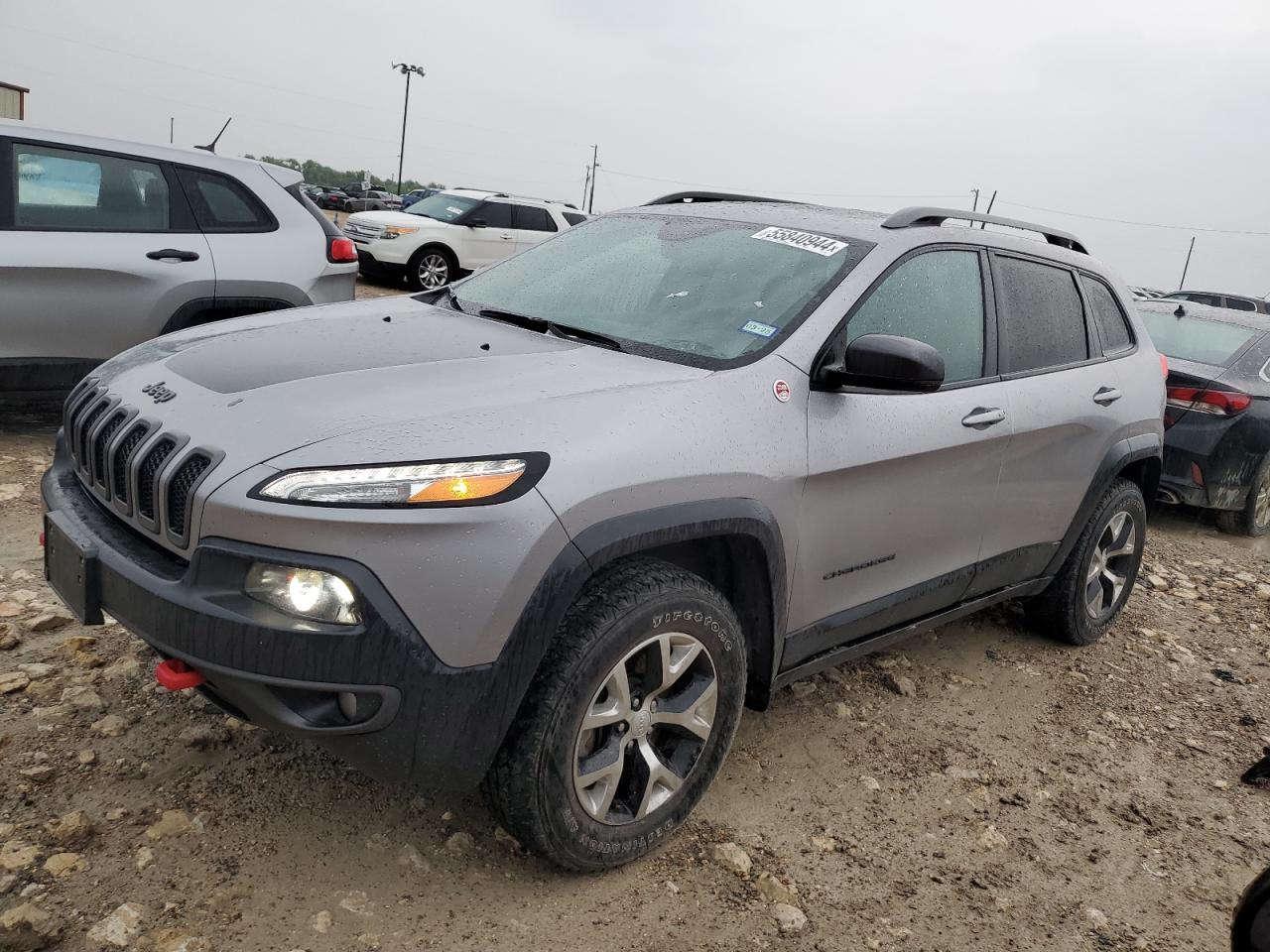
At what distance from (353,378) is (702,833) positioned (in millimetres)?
1531

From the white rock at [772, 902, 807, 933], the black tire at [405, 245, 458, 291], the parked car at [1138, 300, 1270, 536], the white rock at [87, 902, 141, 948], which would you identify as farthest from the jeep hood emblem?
the black tire at [405, 245, 458, 291]

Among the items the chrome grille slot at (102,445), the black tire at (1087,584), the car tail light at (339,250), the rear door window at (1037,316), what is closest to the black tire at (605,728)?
the chrome grille slot at (102,445)

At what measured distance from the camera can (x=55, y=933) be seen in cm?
225

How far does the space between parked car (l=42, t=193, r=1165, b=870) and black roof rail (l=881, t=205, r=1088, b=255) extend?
0.03 m

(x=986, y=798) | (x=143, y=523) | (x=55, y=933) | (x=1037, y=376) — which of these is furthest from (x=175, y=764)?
(x=1037, y=376)

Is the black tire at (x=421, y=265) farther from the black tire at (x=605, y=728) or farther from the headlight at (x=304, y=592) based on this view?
the headlight at (x=304, y=592)

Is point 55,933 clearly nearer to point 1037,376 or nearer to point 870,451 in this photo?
point 870,451

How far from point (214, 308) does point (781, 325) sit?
3.81 meters

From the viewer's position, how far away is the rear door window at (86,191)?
527 centimetres

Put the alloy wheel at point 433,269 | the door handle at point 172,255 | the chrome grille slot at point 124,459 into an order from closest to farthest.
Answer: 1. the chrome grille slot at point 124,459
2. the door handle at point 172,255
3. the alloy wheel at point 433,269

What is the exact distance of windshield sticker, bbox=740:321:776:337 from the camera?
2.98 meters

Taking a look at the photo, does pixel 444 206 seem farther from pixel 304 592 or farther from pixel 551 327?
pixel 304 592

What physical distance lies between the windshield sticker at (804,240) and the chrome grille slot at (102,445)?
6.39ft

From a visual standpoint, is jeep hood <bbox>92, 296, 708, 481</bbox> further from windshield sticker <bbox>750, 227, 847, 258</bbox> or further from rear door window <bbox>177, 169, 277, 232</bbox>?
rear door window <bbox>177, 169, 277, 232</bbox>
